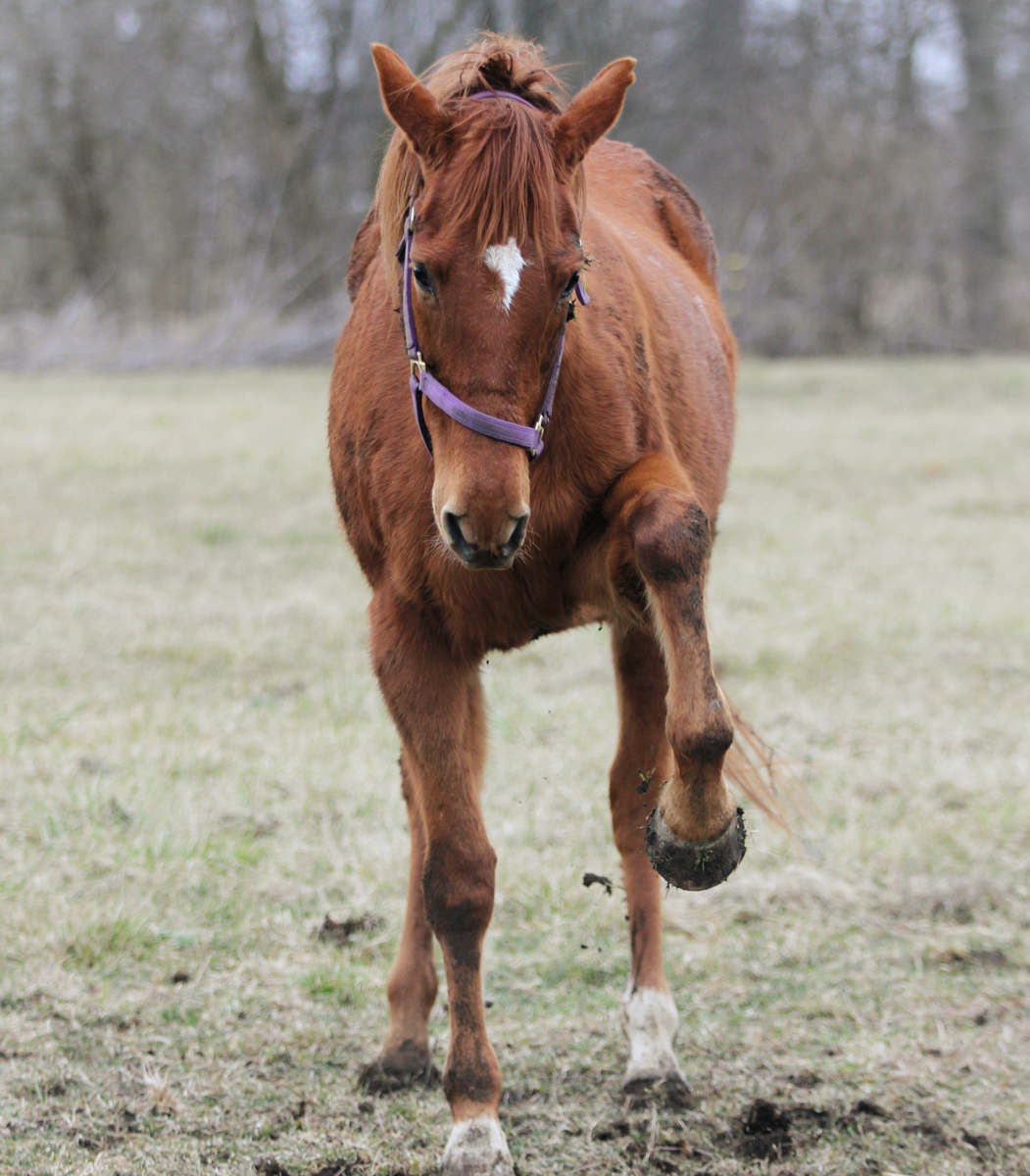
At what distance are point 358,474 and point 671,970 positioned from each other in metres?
1.65

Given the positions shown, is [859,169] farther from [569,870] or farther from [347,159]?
[569,870]

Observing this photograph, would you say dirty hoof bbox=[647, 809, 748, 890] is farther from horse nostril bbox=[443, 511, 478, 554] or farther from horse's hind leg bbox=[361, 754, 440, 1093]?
horse's hind leg bbox=[361, 754, 440, 1093]

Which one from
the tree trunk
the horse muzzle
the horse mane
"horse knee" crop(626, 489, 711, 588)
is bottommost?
the tree trunk

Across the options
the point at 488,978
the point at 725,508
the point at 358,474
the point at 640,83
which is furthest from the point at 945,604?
the point at 640,83

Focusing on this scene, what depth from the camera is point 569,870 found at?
390 centimetres

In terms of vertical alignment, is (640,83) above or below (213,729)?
above

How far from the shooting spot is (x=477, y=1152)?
8.13ft

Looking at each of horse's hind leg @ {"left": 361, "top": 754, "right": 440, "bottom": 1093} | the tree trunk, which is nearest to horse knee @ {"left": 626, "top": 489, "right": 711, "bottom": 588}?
horse's hind leg @ {"left": 361, "top": 754, "right": 440, "bottom": 1093}

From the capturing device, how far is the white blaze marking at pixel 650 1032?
283cm

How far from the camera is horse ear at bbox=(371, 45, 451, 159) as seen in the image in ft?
6.90

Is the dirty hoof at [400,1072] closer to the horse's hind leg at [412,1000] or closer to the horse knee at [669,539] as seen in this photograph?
the horse's hind leg at [412,1000]

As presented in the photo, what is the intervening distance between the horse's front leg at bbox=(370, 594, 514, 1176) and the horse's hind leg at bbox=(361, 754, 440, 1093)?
0.26 meters

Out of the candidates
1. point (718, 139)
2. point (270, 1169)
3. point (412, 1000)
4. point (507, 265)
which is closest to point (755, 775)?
point (412, 1000)

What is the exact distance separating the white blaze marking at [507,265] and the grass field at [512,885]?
67.0 inches
